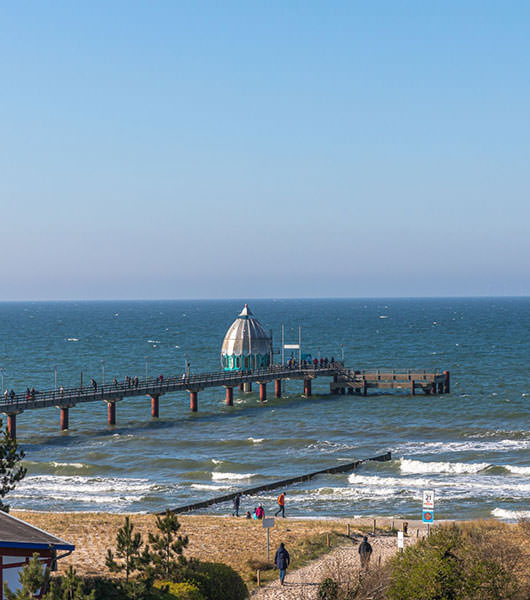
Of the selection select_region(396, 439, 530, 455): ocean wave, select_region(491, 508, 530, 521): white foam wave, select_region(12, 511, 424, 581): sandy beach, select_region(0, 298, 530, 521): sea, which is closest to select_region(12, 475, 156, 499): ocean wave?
select_region(0, 298, 530, 521): sea

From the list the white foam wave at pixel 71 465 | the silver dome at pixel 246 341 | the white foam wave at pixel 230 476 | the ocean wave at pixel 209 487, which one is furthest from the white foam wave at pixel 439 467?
the silver dome at pixel 246 341

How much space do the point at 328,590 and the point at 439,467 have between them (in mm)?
27698

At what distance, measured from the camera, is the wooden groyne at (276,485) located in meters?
40.1

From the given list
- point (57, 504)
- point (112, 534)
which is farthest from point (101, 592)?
point (57, 504)

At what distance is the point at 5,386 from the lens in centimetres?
9394

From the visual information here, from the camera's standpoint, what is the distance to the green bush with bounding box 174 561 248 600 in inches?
869

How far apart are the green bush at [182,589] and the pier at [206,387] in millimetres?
39705

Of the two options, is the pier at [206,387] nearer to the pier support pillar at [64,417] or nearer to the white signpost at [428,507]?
the pier support pillar at [64,417]

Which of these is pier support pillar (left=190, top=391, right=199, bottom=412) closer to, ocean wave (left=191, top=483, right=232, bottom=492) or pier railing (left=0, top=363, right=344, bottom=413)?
pier railing (left=0, top=363, right=344, bottom=413)

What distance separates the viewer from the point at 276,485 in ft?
148

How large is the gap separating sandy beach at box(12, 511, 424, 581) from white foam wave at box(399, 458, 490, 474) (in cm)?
1207

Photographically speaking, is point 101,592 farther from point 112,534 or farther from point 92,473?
point 92,473

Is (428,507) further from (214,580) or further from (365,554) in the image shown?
(214,580)

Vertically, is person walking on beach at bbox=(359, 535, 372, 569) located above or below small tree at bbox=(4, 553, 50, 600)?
below
